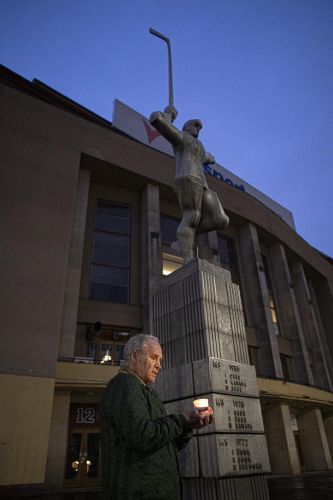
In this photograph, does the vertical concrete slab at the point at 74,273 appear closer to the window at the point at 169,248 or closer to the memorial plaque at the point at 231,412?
the window at the point at 169,248

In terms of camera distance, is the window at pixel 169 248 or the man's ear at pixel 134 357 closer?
the man's ear at pixel 134 357

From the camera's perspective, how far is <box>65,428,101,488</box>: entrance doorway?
1337 cm

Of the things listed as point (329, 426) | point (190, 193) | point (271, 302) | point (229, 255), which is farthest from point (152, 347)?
point (329, 426)

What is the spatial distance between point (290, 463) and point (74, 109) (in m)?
24.3

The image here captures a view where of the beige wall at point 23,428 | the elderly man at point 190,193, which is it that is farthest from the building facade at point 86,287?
the elderly man at point 190,193

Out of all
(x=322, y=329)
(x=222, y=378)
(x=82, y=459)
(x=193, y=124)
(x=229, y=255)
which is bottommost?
(x=82, y=459)

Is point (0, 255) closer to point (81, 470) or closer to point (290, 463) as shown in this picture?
point (81, 470)

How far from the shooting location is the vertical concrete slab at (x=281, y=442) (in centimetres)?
1677

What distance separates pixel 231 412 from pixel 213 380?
0.46m

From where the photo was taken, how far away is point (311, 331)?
25.4m

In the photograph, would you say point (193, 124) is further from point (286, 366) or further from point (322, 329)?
point (322, 329)

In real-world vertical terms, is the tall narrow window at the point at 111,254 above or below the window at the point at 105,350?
above

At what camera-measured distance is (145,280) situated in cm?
1748

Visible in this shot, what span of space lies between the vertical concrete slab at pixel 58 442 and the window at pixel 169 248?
8731 mm
